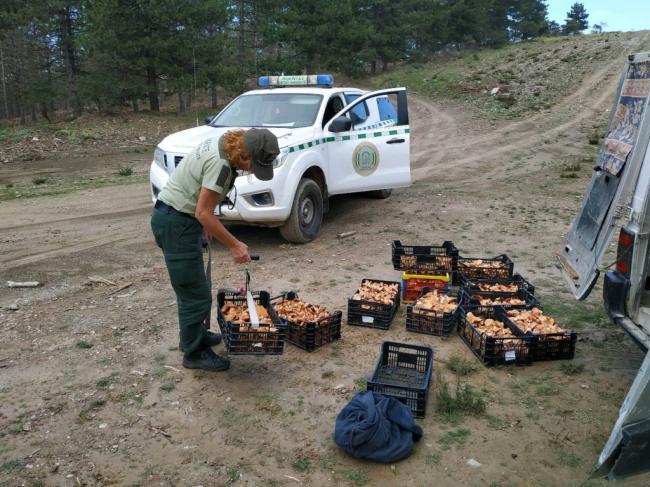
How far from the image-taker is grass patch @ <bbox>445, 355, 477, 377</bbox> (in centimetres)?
456

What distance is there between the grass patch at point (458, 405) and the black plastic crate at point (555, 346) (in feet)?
2.88

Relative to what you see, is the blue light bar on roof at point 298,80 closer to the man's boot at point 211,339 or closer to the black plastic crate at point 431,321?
the black plastic crate at point 431,321

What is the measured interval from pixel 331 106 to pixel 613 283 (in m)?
5.37

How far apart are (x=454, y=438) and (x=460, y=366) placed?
0.94 meters

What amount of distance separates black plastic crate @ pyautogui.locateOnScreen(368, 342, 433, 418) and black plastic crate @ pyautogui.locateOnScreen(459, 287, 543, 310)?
0.99 metres

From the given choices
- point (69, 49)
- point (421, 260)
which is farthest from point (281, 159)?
point (69, 49)

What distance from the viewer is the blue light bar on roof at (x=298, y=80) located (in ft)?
29.2

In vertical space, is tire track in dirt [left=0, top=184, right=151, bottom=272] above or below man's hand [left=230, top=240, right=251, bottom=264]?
below

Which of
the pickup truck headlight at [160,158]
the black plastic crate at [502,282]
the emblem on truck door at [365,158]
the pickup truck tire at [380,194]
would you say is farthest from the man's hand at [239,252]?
the pickup truck tire at [380,194]

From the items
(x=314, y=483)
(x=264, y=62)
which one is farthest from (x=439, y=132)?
(x=314, y=483)

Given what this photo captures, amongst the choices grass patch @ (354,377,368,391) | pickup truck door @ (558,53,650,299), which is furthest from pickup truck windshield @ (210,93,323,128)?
grass patch @ (354,377,368,391)

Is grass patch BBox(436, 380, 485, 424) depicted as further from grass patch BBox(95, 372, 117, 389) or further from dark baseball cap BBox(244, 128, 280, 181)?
grass patch BBox(95, 372, 117, 389)

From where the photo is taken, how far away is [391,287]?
5.88m

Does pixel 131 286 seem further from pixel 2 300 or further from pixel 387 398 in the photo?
pixel 387 398
